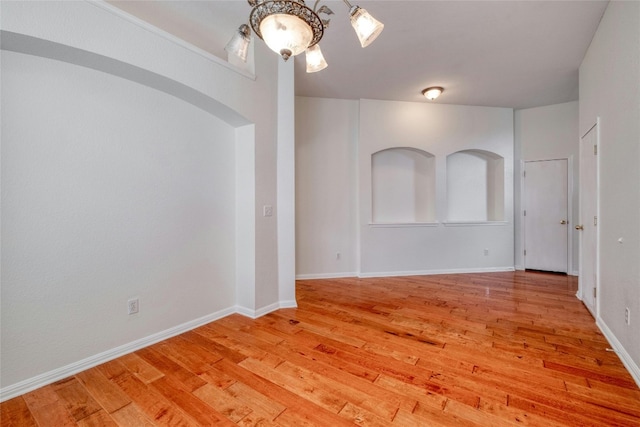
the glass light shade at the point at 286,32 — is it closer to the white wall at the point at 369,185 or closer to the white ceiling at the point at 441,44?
the white ceiling at the point at 441,44

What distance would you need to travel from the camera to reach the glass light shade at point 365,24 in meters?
1.33

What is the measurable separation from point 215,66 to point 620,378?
3767 mm

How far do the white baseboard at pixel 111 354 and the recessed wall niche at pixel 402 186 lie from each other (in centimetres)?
268

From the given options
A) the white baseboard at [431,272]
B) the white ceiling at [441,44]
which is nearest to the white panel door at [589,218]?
the white ceiling at [441,44]

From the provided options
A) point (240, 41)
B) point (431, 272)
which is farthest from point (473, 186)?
point (240, 41)

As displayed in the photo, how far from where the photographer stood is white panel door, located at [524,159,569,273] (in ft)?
14.8

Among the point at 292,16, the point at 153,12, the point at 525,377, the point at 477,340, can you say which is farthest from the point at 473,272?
the point at 153,12

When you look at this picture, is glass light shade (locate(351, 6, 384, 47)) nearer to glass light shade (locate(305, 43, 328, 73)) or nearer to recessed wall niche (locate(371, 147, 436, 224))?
glass light shade (locate(305, 43, 328, 73))

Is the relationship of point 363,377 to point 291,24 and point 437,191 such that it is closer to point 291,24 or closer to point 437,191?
point 291,24

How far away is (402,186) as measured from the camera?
482 cm

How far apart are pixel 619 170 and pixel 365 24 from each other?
225 cm

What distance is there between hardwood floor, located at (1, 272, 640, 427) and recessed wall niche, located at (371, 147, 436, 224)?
2142mm

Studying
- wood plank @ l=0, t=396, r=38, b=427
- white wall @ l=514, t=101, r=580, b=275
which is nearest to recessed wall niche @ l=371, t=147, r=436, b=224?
white wall @ l=514, t=101, r=580, b=275

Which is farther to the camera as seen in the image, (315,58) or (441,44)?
(441,44)
